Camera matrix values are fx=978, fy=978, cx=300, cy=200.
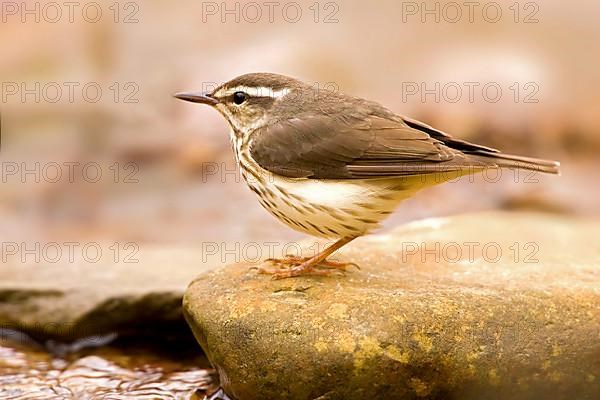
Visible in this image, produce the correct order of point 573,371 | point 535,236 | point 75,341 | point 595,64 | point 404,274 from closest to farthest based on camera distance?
point 573,371
point 404,274
point 75,341
point 535,236
point 595,64

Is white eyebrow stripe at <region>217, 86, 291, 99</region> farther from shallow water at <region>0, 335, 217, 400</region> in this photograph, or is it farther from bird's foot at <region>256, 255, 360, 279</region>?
shallow water at <region>0, 335, 217, 400</region>

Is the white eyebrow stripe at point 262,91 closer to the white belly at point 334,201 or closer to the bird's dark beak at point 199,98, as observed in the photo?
the bird's dark beak at point 199,98

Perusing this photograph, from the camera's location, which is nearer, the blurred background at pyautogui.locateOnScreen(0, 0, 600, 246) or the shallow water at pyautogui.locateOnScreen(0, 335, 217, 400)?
the shallow water at pyautogui.locateOnScreen(0, 335, 217, 400)

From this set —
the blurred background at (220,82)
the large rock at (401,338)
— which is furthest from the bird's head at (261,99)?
the blurred background at (220,82)

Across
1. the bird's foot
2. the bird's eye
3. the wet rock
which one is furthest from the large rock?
the bird's eye

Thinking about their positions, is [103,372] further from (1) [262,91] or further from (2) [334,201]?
(1) [262,91]

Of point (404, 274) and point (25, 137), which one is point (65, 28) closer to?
point (25, 137)

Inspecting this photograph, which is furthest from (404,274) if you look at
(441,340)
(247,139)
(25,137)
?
(25,137)
